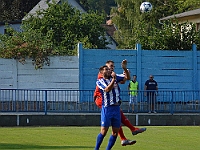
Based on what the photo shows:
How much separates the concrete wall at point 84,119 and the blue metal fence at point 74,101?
55 cm

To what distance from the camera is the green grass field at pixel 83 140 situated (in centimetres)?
1388

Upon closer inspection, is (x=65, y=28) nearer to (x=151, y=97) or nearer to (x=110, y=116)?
(x=151, y=97)

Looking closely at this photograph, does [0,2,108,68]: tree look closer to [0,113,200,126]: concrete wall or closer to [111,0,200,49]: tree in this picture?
[0,113,200,126]: concrete wall

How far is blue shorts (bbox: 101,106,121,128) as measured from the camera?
40.5 ft

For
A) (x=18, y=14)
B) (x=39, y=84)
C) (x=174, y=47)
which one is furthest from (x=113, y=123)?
(x=18, y=14)

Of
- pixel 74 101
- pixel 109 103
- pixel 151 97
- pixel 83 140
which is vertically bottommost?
pixel 83 140

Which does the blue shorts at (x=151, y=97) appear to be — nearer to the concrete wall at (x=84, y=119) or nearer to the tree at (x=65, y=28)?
the concrete wall at (x=84, y=119)

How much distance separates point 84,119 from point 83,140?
7.23 meters

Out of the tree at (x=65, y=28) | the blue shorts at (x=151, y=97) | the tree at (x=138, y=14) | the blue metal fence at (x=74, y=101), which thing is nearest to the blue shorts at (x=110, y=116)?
the blue metal fence at (x=74, y=101)

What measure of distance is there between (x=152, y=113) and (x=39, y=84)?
489 cm

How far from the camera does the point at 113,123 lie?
12484 millimetres

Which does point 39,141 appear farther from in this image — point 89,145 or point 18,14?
point 18,14

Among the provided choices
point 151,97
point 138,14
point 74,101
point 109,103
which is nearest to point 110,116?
point 109,103

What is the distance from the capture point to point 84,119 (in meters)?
22.8
